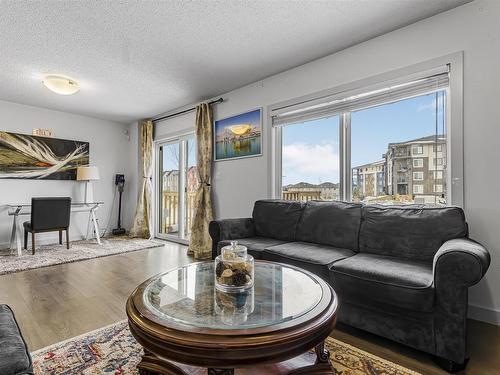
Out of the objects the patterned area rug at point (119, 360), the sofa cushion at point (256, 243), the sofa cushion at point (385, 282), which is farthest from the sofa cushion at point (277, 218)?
the patterned area rug at point (119, 360)

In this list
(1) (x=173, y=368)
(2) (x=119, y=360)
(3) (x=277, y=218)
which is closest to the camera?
(1) (x=173, y=368)

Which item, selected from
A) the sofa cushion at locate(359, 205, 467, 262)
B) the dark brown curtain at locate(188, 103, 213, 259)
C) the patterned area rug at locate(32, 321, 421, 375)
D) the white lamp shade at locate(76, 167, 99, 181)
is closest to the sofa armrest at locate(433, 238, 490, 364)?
the patterned area rug at locate(32, 321, 421, 375)

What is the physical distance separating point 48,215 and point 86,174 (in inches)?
47.6

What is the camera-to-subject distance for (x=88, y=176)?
5.18 m

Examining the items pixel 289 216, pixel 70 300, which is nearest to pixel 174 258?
pixel 70 300

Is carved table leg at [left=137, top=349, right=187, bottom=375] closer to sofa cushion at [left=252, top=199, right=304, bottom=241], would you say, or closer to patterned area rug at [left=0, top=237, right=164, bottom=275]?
sofa cushion at [left=252, top=199, right=304, bottom=241]

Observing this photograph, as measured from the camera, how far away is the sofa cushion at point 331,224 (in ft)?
8.29

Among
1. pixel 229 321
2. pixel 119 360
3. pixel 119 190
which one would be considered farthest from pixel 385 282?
pixel 119 190

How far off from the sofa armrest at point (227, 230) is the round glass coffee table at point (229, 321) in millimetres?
1269

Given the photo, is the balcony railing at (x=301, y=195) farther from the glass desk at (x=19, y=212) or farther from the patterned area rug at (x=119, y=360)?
the glass desk at (x=19, y=212)

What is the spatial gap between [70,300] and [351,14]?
3.49 m

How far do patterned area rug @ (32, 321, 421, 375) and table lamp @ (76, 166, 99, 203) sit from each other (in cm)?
400

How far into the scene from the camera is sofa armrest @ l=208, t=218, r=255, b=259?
115 inches

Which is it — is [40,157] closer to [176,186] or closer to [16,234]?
[16,234]
